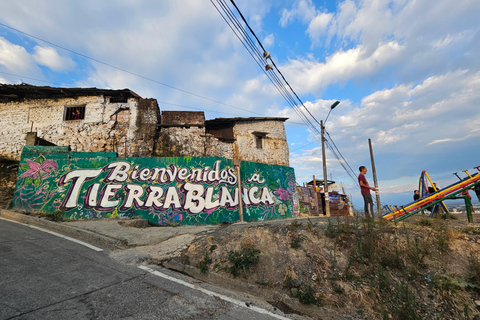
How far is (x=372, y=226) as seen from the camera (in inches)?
183

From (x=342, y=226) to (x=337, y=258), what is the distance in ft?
2.95

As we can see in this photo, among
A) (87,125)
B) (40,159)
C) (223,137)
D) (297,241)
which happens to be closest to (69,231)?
(40,159)

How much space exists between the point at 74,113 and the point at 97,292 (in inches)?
574

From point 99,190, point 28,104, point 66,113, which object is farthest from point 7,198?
point 28,104

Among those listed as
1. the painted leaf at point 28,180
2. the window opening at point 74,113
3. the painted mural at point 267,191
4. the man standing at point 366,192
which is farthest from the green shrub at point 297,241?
the window opening at point 74,113

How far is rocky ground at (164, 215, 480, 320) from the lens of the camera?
306 cm

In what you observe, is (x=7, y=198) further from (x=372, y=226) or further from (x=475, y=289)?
(x=475, y=289)

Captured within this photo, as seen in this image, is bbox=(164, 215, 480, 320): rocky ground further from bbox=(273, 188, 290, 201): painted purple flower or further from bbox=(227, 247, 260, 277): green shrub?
bbox=(273, 188, 290, 201): painted purple flower

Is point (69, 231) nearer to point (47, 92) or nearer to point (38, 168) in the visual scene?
point (38, 168)

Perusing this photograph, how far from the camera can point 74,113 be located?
542 inches

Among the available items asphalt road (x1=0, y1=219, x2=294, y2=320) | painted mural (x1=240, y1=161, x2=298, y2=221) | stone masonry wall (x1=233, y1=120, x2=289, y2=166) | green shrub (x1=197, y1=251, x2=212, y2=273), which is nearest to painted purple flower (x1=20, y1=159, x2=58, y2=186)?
asphalt road (x1=0, y1=219, x2=294, y2=320)

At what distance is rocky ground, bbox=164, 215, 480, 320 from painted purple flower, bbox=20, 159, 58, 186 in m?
7.74

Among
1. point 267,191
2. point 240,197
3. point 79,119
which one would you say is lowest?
point 240,197

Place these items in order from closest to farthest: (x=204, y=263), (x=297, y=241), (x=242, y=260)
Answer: (x=242, y=260), (x=204, y=263), (x=297, y=241)
